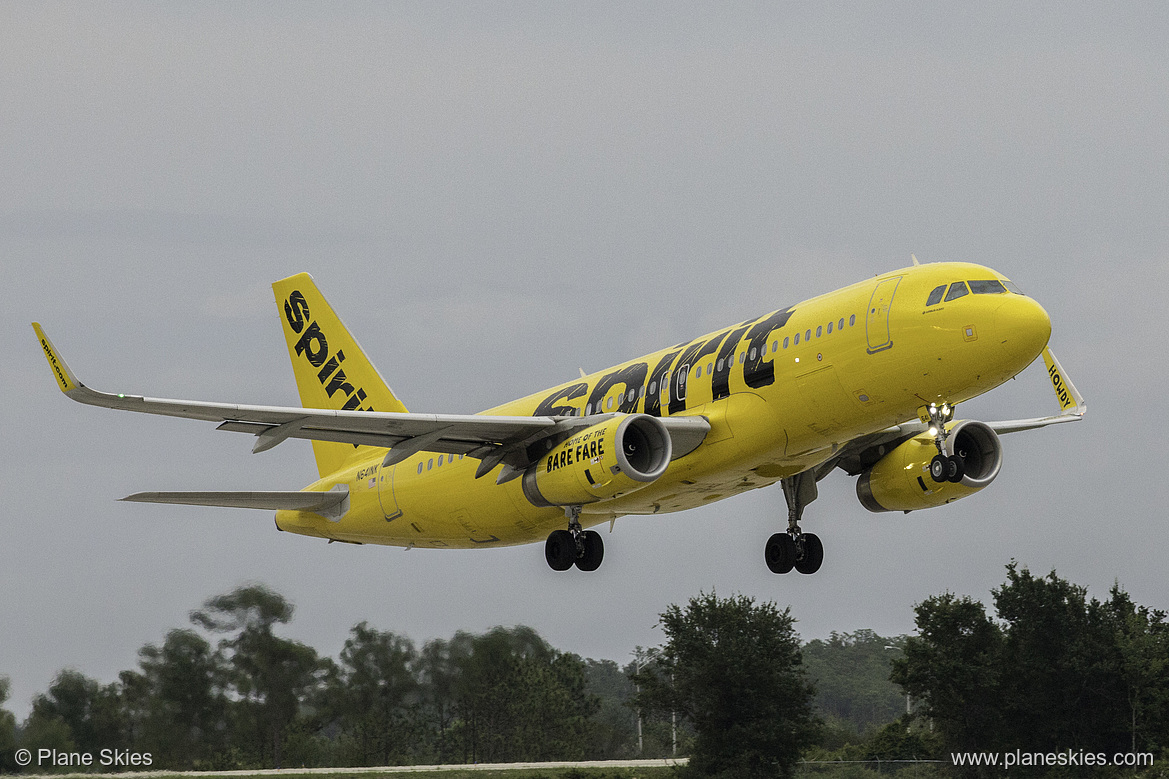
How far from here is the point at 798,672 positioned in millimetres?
→ 59812

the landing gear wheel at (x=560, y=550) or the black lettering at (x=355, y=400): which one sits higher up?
the black lettering at (x=355, y=400)

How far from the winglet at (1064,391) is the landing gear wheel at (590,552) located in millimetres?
13184

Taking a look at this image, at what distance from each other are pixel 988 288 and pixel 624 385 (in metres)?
8.29

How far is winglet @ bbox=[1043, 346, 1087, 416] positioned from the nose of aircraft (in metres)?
11.7

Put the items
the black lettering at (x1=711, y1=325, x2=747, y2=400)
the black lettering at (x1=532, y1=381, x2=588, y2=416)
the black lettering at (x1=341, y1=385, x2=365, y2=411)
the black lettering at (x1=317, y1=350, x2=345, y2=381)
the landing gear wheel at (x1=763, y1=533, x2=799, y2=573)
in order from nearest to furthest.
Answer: the black lettering at (x1=711, y1=325, x2=747, y2=400) → the black lettering at (x1=532, y1=381, x2=588, y2=416) → the landing gear wheel at (x1=763, y1=533, x2=799, y2=573) → the black lettering at (x1=341, y1=385, x2=365, y2=411) → the black lettering at (x1=317, y1=350, x2=345, y2=381)

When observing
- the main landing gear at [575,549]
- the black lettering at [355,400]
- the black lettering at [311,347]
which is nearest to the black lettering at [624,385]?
the main landing gear at [575,549]

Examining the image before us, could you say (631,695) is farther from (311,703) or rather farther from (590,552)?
(590,552)

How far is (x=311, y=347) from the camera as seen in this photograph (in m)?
39.3

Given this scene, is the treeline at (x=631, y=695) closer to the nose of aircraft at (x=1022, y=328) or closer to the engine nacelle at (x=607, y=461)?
the engine nacelle at (x=607, y=461)

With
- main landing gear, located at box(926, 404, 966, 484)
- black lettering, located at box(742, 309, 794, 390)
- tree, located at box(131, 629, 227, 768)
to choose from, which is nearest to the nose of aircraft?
main landing gear, located at box(926, 404, 966, 484)

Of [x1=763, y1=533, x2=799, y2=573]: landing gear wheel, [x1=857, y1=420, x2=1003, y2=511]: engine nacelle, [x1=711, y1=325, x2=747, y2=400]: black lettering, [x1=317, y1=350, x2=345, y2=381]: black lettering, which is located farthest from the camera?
[x1=317, y1=350, x2=345, y2=381]: black lettering

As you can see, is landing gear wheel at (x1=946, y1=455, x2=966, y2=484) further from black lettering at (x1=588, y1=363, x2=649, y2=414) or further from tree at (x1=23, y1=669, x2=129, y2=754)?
tree at (x1=23, y1=669, x2=129, y2=754)

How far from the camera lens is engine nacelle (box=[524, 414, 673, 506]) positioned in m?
26.3

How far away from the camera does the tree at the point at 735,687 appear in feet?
186
